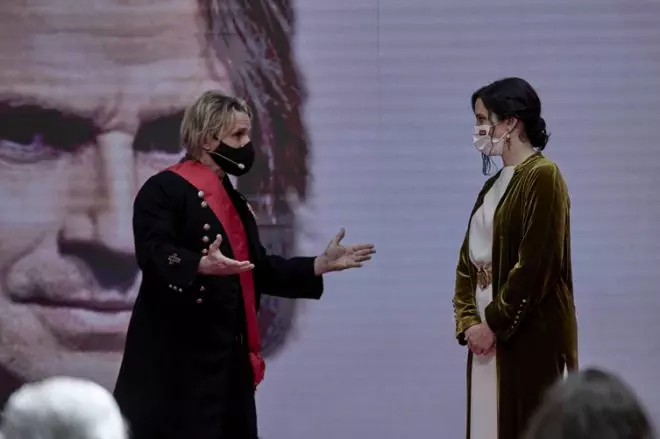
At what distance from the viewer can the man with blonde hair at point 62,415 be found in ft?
5.28

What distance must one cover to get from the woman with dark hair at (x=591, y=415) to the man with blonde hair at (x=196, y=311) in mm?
1868

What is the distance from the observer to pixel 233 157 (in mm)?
3496

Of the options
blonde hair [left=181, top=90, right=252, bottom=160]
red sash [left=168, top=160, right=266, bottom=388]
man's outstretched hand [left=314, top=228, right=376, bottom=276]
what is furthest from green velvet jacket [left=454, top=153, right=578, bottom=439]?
blonde hair [left=181, top=90, right=252, bottom=160]

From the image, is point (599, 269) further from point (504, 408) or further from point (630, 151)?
point (504, 408)

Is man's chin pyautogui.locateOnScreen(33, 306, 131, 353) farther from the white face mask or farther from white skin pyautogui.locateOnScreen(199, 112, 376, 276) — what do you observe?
the white face mask

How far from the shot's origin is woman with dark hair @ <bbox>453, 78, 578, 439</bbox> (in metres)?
3.32

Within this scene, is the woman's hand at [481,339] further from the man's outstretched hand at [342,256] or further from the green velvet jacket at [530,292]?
the man's outstretched hand at [342,256]

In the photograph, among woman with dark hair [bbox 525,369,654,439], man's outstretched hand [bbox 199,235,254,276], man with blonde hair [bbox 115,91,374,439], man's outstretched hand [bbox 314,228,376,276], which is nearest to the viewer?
woman with dark hair [bbox 525,369,654,439]

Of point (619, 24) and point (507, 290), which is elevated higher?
point (619, 24)

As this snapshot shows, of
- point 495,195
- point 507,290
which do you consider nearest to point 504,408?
point 507,290

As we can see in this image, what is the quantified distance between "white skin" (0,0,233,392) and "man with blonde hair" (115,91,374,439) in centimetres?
104

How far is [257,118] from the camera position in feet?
14.7

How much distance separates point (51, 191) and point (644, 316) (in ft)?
7.84

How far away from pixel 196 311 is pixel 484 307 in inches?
34.2
